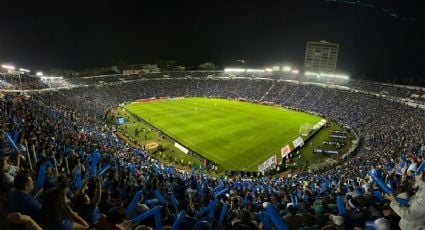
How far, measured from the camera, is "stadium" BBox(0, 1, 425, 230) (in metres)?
5.25

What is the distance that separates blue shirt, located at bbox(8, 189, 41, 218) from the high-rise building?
165165 millimetres

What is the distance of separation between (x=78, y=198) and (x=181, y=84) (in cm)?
8763

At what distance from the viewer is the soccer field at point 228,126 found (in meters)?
37.9

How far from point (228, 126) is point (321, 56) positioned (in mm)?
129642

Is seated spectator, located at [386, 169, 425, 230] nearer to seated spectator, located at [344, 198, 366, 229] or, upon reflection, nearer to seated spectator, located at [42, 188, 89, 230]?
seated spectator, located at [344, 198, 366, 229]

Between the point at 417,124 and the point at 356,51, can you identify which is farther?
the point at 356,51

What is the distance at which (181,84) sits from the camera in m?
91.9

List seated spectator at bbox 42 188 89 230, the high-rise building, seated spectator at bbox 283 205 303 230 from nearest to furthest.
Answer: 1. seated spectator at bbox 42 188 89 230
2. seated spectator at bbox 283 205 303 230
3. the high-rise building

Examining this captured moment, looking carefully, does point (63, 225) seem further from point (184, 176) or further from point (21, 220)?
point (184, 176)

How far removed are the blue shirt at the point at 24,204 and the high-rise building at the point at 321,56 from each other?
16517 cm

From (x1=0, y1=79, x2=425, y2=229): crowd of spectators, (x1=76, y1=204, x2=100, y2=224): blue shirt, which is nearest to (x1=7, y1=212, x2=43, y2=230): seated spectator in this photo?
(x1=0, y1=79, x2=425, y2=229): crowd of spectators

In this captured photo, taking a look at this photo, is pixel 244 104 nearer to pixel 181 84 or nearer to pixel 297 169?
pixel 181 84

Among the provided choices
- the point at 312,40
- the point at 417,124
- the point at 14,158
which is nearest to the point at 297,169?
the point at 417,124

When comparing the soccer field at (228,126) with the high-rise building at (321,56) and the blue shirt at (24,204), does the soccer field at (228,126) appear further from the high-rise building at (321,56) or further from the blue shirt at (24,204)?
the high-rise building at (321,56)
